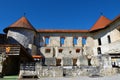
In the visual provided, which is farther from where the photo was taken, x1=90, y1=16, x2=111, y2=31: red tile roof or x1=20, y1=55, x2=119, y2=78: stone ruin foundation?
x1=90, y1=16, x2=111, y2=31: red tile roof

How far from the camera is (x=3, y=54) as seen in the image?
14.2 metres

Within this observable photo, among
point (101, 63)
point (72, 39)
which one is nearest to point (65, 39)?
point (72, 39)

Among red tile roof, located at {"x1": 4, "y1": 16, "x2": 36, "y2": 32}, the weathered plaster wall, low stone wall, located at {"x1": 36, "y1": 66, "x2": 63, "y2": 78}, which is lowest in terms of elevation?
low stone wall, located at {"x1": 36, "y1": 66, "x2": 63, "y2": 78}

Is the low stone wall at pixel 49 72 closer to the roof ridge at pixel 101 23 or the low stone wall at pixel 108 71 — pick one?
the low stone wall at pixel 108 71

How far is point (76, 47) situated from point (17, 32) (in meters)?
12.5

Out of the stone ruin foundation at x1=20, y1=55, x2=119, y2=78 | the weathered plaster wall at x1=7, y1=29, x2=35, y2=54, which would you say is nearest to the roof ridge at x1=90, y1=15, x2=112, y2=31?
the stone ruin foundation at x1=20, y1=55, x2=119, y2=78

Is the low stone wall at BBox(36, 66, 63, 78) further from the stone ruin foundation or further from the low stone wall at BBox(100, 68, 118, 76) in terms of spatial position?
the low stone wall at BBox(100, 68, 118, 76)

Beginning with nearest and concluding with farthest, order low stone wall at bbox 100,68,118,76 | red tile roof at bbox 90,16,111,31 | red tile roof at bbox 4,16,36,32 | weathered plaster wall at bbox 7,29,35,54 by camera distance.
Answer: low stone wall at bbox 100,68,118,76 < weathered plaster wall at bbox 7,29,35,54 < red tile roof at bbox 4,16,36,32 < red tile roof at bbox 90,16,111,31

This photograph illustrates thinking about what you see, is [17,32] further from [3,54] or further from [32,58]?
[3,54]

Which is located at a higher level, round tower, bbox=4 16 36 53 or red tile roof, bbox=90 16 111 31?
red tile roof, bbox=90 16 111 31

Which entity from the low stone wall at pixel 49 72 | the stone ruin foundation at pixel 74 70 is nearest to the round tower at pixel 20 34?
the stone ruin foundation at pixel 74 70

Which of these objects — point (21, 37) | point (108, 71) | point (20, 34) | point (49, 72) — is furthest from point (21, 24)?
point (108, 71)

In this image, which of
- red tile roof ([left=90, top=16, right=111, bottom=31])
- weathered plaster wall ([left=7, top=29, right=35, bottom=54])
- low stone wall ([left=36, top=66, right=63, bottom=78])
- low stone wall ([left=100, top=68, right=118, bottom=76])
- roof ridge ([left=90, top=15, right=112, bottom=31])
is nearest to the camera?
low stone wall ([left=36, top=66, right=63, bottom=78])

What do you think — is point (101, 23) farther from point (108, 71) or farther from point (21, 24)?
point (21, 24)
